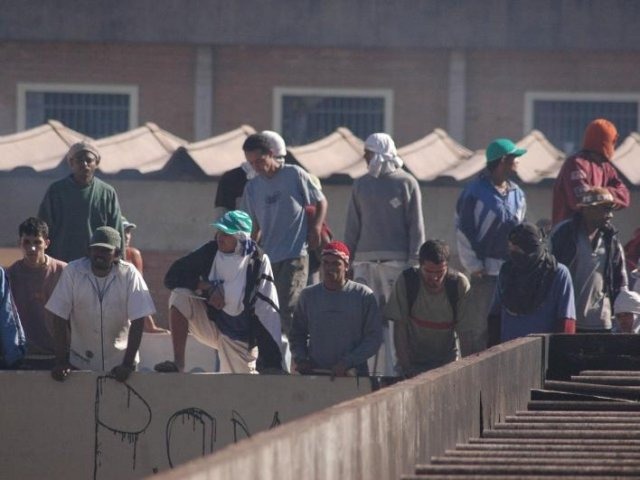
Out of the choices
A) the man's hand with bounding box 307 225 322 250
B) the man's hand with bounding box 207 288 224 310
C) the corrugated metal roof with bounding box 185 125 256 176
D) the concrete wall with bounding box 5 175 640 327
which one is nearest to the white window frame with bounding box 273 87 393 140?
the corrugated metal roof with bounding box 185 125 256 176

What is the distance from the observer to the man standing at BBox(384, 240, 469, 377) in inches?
404

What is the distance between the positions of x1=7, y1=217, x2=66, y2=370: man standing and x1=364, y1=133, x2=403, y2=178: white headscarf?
2298 millimetres

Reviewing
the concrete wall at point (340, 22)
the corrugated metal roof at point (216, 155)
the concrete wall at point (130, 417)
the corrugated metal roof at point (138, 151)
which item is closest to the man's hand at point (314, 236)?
the concrete wall at point (130, 417)

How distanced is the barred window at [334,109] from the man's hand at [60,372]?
14935 millimetres

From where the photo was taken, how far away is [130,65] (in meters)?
25.2

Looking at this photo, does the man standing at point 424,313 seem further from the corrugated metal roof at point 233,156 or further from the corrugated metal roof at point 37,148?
the corrugated metal roof at point 37,148

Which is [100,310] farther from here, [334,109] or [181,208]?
[334,109]

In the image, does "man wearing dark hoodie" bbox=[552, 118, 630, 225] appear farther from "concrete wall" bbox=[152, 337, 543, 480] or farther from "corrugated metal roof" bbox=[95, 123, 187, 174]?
"corrugated metal roof" bbox=[95, 123, 187, 174]

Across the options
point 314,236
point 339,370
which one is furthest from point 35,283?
point 339,370

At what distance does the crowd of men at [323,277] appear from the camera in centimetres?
1015

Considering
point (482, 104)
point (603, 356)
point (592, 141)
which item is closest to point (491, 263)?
point (592, 141)

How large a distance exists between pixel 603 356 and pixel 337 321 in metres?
2.08

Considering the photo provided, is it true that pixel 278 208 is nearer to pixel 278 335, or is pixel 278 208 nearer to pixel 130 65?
pixel 278 335

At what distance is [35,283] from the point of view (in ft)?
35.3
